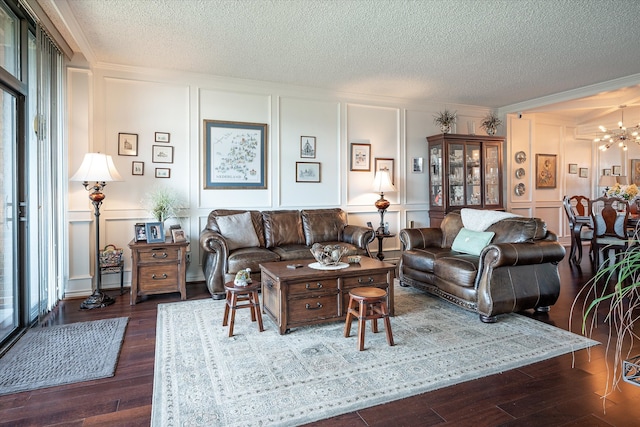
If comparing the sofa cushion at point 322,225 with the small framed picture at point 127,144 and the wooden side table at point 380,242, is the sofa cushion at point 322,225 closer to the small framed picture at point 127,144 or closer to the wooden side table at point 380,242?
the wooden side table at point 380,242

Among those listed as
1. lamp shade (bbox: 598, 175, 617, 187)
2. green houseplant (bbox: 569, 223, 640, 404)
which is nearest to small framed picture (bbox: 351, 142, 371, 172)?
green houseplant (bbox: 569, 223, 640, 404)

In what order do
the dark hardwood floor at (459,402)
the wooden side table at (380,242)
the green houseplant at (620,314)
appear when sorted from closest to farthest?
the green houseplant at (620,314), the dark hardwood floor at (459,402), the wooden side table at (380,242)

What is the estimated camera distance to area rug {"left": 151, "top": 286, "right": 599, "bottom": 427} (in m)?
1.98

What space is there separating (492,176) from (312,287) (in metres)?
4.66

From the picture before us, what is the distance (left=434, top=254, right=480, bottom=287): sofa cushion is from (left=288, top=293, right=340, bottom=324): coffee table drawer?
3.75ft

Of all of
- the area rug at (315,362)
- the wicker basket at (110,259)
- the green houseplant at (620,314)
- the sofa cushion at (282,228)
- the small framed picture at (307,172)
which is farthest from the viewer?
the small framed picture at (307,172)

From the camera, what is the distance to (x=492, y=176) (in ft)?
21.0

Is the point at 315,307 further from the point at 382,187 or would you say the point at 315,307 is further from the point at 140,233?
the point at 382,187

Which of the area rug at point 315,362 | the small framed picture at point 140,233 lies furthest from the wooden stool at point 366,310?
the small framed picture at point 140,233

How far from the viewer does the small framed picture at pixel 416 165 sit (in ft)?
20.3

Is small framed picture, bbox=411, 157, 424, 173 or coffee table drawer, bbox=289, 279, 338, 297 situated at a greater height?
small framed picture, bbox=411, 157, 424, 173

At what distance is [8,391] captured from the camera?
2.14m

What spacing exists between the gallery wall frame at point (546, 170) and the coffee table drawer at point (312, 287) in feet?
19.8

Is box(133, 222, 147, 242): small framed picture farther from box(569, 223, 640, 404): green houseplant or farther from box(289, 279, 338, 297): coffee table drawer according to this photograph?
box(569, 223, 640, 404): green houseplant
